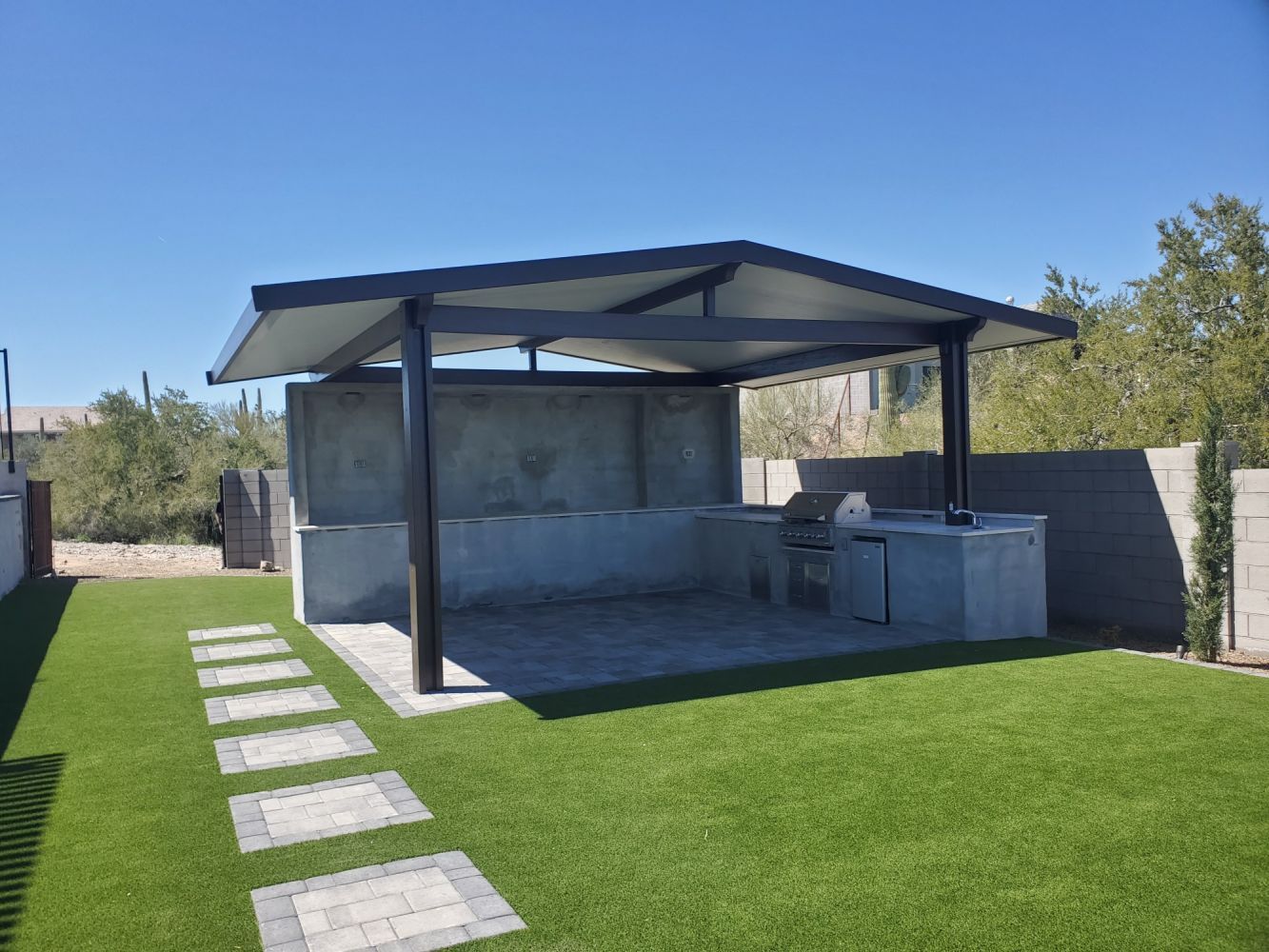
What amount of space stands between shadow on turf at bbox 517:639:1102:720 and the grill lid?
6.30 ft

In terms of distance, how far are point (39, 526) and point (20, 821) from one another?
1289 centimetres

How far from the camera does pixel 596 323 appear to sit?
304 inches

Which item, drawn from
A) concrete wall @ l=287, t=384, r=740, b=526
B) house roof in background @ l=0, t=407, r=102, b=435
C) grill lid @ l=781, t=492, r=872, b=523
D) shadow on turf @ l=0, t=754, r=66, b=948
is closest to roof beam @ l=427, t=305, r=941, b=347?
grill lid @ l=781, t=492, r=872, b=523

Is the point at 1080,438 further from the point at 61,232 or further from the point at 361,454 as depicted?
the point at 61,232

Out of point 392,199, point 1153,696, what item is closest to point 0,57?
point 392,199

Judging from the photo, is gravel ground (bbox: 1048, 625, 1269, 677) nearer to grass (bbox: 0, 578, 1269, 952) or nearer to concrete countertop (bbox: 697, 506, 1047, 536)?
grass (bbox: 0, 578, 1269, 952)

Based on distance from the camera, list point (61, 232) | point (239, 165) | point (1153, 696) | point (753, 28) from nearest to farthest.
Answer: point (1153, 696), point (753, 28), point (239, 165), point (61, 232)

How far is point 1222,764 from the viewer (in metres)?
4.96

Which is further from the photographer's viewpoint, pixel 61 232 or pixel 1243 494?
pixel 61 232

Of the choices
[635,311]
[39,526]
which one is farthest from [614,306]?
[39,526]

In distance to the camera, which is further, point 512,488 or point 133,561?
point 133,561

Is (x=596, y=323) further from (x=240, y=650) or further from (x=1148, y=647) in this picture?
(x=1148, y=647)

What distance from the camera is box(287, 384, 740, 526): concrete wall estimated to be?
11219 mm

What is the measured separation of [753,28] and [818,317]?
442cm
